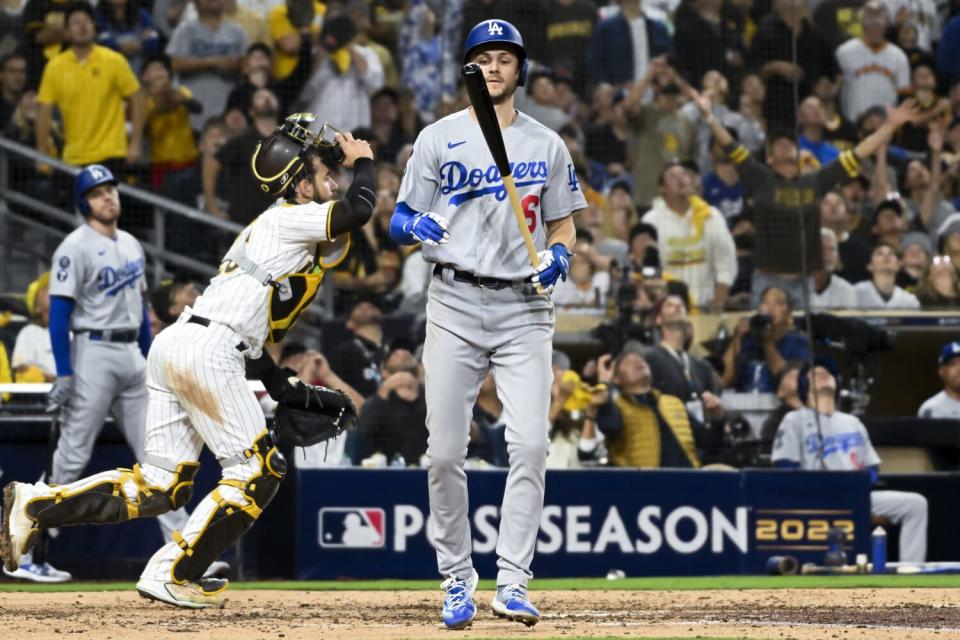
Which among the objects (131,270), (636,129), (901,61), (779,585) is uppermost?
(901,61)

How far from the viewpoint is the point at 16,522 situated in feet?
19.0

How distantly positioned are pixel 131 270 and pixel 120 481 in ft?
8.10

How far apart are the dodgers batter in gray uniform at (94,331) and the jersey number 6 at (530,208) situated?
3243mm

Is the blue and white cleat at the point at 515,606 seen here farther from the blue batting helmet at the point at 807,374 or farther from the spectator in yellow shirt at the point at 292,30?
the spectator in yellow shirt at the point at 292,30

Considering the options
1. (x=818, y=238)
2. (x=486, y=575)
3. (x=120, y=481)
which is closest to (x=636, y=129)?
(x=818, y=238)

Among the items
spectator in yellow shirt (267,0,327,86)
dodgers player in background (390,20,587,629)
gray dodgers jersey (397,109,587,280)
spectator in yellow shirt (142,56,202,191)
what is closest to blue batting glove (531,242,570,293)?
dodgers player in background (390,20,587,629)

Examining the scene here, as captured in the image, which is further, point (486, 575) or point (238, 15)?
point (238, 15)

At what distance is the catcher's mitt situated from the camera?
20.4ft

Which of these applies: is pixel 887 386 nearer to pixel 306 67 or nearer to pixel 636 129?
pixel 636 129

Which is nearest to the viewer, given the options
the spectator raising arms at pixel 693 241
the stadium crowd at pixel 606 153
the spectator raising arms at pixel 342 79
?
the stadium crowd at pixel 606 153

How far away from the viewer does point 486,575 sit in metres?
8.79

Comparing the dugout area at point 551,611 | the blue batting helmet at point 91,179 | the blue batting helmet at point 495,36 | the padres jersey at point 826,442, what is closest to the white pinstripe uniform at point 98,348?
the blue batting helmet at point 91,179

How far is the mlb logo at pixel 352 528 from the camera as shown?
8.81 meters

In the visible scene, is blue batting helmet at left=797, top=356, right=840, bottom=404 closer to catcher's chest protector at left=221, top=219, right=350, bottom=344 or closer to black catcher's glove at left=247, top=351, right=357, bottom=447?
black catcher's glove at left=247, top=351, right=357, bottom=447
